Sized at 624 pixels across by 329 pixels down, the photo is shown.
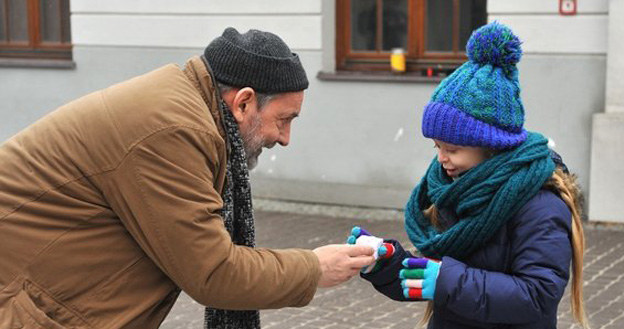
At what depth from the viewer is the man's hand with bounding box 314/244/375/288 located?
285 cm

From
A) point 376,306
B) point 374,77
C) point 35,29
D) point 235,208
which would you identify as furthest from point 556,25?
point 235,208

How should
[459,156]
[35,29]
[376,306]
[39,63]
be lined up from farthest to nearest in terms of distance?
[35,29]
[39,63]
[376,306]
[459,156]

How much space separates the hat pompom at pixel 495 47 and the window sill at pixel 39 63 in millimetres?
8174

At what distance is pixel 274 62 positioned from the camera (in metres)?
2.81

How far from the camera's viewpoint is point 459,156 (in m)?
3.02

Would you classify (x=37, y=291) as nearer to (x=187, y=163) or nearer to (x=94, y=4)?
(x=187, y=163)

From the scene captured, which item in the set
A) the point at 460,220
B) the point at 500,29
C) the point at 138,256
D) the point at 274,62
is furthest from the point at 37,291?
the point at 500,29

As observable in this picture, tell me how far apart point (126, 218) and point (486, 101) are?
1.06 metres

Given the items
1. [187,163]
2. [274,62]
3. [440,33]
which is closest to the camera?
[187,163]

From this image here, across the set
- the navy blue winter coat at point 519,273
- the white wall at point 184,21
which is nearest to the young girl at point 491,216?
the navy blue winter coat at point 519,273

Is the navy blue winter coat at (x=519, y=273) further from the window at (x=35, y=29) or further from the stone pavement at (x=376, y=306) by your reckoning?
the window at (x=35, y=29)

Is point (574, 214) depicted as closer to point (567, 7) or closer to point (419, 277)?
point (419, 277)

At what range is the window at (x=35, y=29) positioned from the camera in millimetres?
10984

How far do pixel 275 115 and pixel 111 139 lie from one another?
0.50 m
